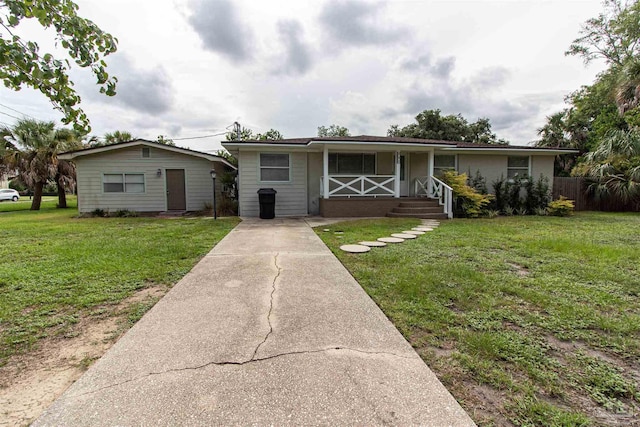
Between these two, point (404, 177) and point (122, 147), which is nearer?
point (122, 147)

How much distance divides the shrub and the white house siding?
577cm

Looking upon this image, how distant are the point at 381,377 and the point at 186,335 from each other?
1570mm

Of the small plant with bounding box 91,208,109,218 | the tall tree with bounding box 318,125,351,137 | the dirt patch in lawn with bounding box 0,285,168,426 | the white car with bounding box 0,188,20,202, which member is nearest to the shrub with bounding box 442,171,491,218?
the dirt patch in lawn with bounding box 0,285,168,426

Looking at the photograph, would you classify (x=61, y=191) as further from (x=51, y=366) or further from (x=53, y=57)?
(x=53, y=57)

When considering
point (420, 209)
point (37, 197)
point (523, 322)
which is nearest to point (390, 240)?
point (523, 322)

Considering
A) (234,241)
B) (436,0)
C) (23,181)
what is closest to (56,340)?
(234,241)

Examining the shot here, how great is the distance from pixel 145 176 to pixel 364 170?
31.7 ft

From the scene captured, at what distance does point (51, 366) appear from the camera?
2016mm

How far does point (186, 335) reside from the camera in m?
2.39

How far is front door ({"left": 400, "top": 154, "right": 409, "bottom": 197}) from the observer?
12930 millimetres

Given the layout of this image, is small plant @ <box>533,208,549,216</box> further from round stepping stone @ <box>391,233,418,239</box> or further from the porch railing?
round stepping stone @ <box>391,233,418,239</box>

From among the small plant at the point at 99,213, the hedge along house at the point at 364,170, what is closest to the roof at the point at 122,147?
the hedge along house at the point at 364,170

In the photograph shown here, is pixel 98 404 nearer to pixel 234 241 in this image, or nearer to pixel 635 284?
pixel 234 241

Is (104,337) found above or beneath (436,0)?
beneath
